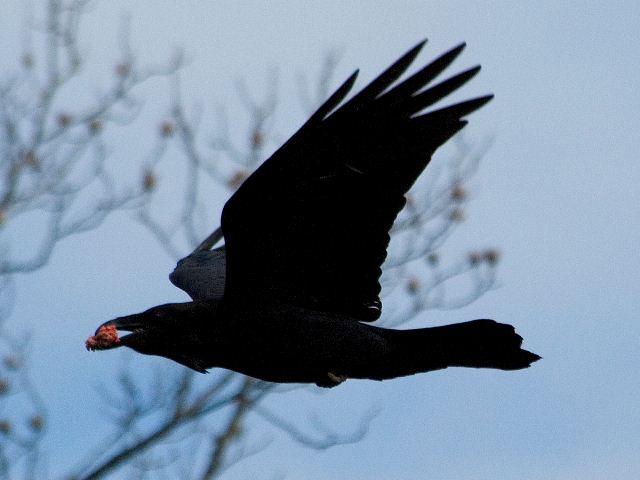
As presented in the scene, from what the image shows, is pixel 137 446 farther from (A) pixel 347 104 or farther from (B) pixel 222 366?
(A) pixel 347 104

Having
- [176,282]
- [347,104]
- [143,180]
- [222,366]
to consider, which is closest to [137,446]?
[143,180]

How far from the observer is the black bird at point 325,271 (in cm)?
644

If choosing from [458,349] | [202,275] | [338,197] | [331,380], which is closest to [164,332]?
[331,380]

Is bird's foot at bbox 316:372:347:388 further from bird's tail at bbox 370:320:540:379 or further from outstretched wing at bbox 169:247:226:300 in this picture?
outstretched wing at bbox 169:247:226:300

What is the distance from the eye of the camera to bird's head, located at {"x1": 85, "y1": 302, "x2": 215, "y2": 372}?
6.69 meters

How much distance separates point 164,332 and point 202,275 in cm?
122

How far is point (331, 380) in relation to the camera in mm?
6754

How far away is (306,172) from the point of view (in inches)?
256

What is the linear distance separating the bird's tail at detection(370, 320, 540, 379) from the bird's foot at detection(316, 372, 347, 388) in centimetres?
20

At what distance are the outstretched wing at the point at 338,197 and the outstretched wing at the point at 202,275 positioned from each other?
0.56 m

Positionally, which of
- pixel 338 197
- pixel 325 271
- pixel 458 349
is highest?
pixel 338 197

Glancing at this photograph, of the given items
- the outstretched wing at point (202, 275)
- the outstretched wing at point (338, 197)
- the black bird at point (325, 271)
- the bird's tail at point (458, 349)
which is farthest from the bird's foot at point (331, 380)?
the outstretched wing at point (202, 275)

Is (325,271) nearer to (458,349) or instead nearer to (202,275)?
(458,349)

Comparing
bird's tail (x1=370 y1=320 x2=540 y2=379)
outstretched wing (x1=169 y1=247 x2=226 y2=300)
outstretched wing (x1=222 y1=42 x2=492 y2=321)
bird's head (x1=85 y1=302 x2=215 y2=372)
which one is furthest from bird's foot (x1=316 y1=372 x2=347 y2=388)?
outstretched wing (x1=169 y1=247 x2=226 y2=300)
